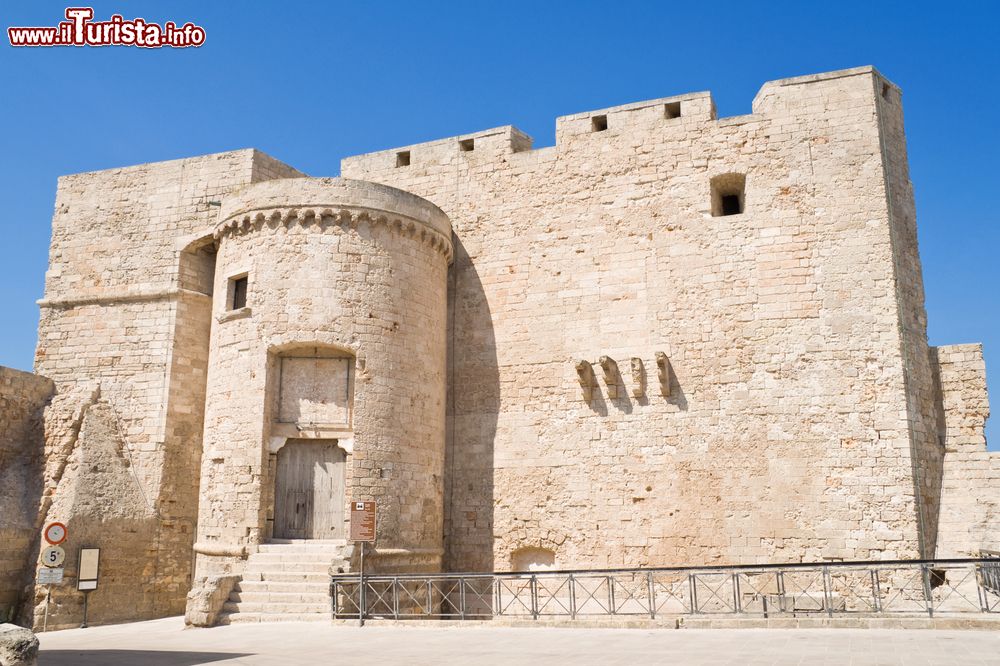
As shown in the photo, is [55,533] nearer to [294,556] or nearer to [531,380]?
[294,556]

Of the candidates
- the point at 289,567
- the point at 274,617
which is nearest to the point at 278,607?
the point at 274,617

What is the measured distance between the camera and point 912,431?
1308 cm

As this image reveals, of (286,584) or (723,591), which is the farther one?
(723,591)

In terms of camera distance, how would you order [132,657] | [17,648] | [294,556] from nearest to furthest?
1. [17,648]
2. [132,657]
3. [294,556]

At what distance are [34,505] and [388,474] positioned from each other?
6.37 m

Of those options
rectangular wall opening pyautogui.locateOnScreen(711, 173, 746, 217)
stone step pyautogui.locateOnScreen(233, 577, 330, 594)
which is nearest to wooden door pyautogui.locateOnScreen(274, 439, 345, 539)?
stone step pyautogui.locateOnScreen(233, 577, 330, 594)

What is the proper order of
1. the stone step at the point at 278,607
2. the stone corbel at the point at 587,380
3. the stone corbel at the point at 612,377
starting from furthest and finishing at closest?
the stone corbel at the point at 587,380
the stone corbel at the point at 612,377
the stone step at the point at 278,607

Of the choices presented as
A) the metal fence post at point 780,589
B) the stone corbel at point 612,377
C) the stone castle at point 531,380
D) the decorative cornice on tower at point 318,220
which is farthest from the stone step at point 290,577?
the metal fence post at point 780,589

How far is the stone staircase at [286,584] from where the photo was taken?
1271 cm

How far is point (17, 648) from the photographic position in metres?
6.94

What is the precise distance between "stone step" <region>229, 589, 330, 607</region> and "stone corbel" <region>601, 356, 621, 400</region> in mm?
5828

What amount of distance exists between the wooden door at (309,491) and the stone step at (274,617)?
176 centimetres

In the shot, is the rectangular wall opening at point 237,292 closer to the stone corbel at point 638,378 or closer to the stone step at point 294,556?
the stone step at point 294,556

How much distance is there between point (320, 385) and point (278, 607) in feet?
12.3
